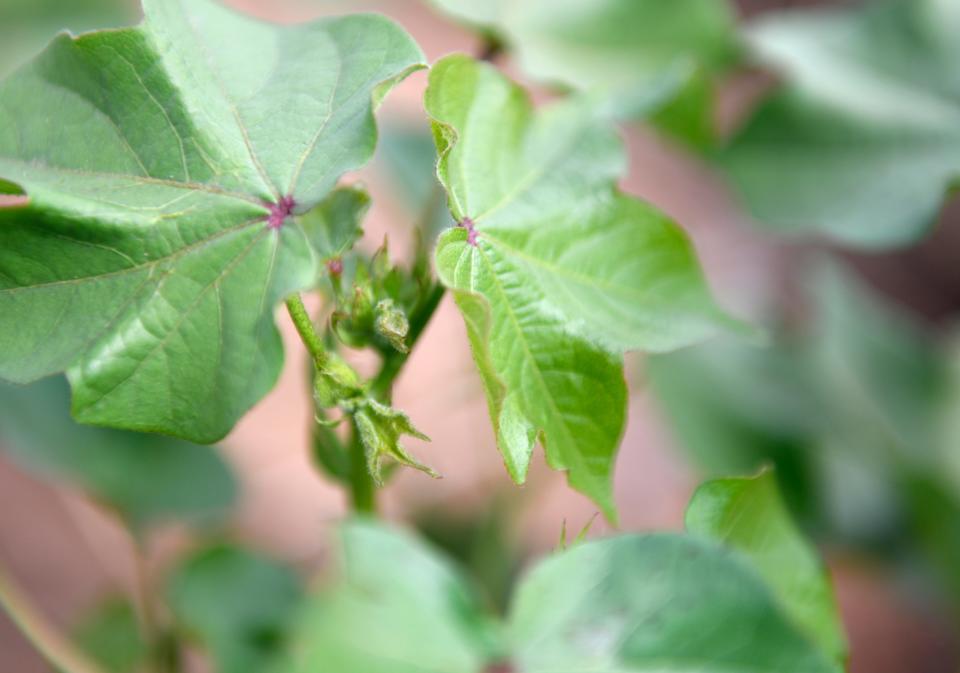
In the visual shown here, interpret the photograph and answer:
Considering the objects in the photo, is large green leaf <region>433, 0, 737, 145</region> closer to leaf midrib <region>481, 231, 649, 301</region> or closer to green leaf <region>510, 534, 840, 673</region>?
leaf midrib <region>481, 231, 649, 301</region>

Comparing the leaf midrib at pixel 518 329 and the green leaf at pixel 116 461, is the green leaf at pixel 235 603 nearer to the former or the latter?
the green leaf at pixel 116 461

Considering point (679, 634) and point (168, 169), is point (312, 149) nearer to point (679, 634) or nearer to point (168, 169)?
point (168, 169)

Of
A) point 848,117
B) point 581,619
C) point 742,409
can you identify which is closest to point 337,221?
point 581,619

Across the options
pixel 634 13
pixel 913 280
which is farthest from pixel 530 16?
pixel 913 280

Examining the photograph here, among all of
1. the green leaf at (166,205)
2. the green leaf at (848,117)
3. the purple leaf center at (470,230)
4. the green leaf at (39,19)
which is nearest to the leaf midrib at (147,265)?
the green leaf at (166,205)

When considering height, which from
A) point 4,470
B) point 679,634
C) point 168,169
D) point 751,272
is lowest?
point 4,470

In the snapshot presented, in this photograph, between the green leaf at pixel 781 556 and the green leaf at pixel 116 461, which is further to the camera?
the green leaf at pixel 116 461

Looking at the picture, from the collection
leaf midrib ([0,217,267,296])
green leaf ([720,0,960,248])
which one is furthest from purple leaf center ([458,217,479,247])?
green leaf ([720,0,960,248])

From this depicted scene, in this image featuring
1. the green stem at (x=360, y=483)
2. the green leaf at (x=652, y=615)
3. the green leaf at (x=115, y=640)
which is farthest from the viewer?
the green leaf at (x=115, y=640)
